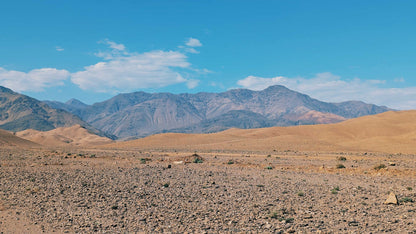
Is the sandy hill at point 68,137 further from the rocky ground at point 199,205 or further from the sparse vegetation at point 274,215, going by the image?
the sparse vegetation at point 274,215

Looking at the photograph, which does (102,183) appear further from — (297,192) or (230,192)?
(297,192)

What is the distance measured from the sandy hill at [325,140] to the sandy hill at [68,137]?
158ft

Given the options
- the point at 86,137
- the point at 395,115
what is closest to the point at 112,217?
the point at 395,115

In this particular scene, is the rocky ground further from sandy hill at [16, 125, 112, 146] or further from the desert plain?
sandy hill at [16, 125, 112, 146]

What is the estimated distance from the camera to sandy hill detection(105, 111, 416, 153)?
6512cm

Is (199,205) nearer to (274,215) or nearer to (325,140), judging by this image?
(274,215)

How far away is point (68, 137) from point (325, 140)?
5040 inches

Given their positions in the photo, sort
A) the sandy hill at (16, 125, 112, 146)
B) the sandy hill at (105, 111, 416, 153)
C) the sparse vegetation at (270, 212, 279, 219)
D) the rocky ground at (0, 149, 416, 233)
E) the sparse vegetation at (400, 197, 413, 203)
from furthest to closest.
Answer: the sandy hill at (16, 125, 112, 146) → the sandy hill at (105, 111, 416, 153) → the sparse vegetation at (400, 197, 413, 203) → the sparse vegetation at (270, 212, 279, 219) → the rocky ground at (0, 149, 416, 233)

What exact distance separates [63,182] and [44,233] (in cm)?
948

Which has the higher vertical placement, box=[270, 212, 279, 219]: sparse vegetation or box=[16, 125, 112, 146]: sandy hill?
box=[16, 125, 112, 146]: sandy hill

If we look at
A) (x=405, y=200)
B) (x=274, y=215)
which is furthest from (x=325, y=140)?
(x=274, y=215)

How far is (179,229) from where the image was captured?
11961 millimetres

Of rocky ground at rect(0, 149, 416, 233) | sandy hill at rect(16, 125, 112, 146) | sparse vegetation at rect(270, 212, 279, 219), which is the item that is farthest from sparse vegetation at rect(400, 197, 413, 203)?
sandy hill at rect(16, 125, 112, 146)

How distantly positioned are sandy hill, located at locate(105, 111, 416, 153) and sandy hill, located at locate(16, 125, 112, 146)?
48251 mm
